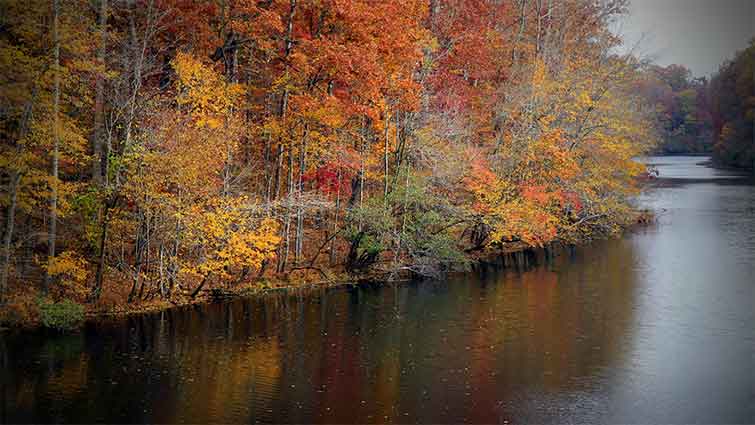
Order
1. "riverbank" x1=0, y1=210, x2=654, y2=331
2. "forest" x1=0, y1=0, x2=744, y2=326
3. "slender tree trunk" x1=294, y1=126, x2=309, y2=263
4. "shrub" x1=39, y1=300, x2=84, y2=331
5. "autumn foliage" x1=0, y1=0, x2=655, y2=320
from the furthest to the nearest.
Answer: "slender tree trunk" x1=294, y1=126, x2=309, y2=263
"riverbank" x1=0, y1=210, x2=654, y2=331
"autumn foliage" x1=0, y1=0, x2=655, y2=320
"forest" x1=0, y1=0, x2=744, y2=326
"shrub" x1=39, y1=300, x2=84, y2=331

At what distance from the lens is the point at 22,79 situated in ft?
73.4

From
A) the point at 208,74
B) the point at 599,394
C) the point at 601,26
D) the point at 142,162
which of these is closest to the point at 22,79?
the point at 142,162

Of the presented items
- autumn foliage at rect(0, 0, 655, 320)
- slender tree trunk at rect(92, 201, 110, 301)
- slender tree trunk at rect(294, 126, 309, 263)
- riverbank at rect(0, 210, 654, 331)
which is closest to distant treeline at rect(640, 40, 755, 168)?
autumn foliage at rect(0, 0, 655, 320)

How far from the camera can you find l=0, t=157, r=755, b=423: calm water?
16750 millimetres

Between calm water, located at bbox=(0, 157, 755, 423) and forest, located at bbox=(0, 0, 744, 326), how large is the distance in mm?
2171

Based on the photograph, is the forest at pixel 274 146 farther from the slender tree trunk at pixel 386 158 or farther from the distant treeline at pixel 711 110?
the distant treeline at pixel 711 110

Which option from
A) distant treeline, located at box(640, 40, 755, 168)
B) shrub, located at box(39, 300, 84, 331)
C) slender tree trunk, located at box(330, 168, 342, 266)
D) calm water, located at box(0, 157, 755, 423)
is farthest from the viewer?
distant treeline, located at box(640, 40, 755, 168)

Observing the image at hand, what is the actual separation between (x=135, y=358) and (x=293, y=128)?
37.9 feet

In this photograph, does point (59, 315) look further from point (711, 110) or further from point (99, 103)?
point (711, 110)

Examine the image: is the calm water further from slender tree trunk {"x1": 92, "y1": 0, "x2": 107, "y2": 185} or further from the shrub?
slender tree trunk {"x1": 92, "y1": 0, "x2": 107, "y2": 185}

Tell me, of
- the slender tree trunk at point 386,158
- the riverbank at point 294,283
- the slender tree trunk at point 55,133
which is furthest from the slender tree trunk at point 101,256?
the slender tree trunk at point 386,158

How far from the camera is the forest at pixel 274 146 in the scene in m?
23.3

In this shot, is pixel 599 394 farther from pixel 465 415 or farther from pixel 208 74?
pixel 208 74

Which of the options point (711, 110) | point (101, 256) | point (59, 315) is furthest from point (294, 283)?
point (711, 110)
